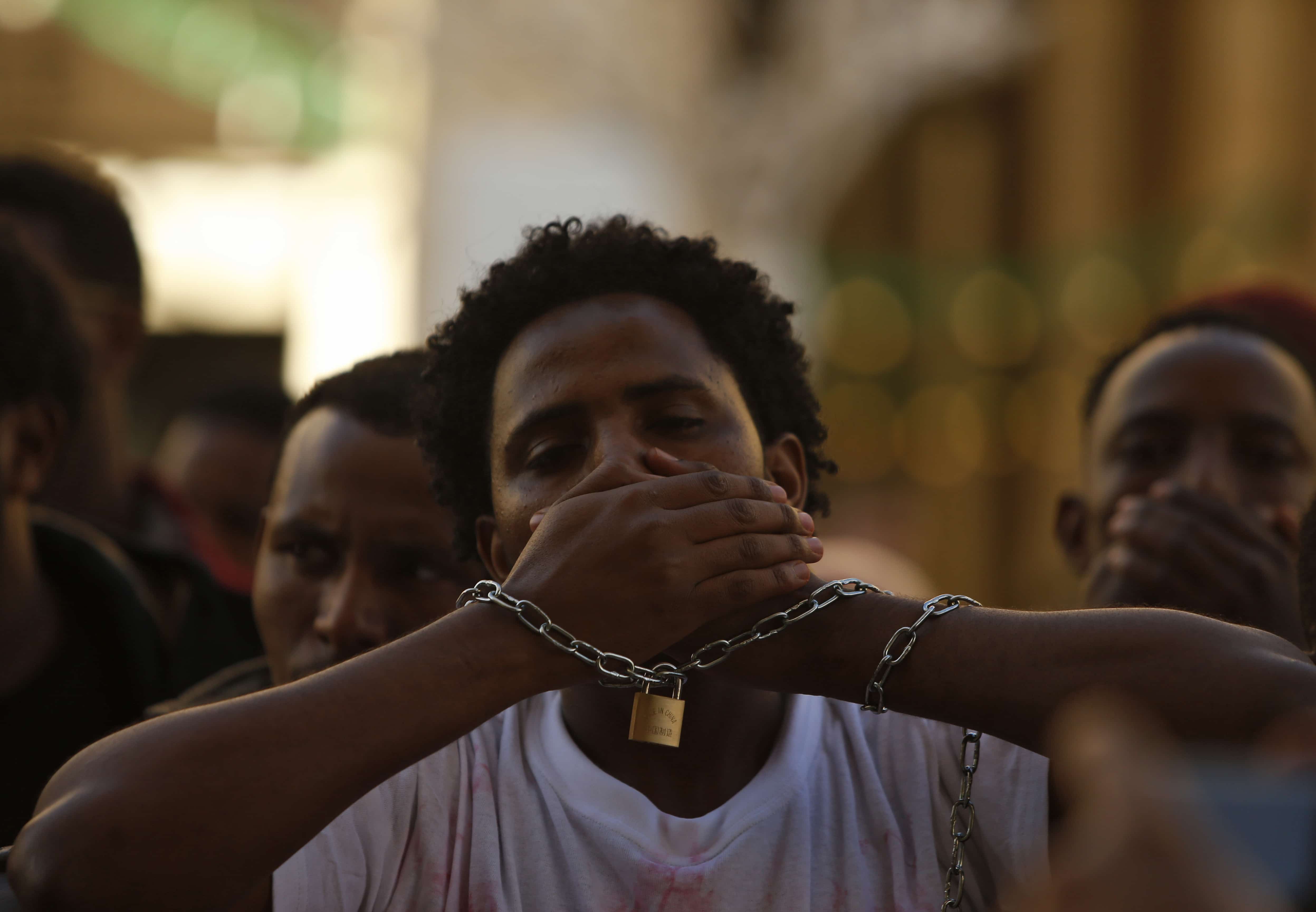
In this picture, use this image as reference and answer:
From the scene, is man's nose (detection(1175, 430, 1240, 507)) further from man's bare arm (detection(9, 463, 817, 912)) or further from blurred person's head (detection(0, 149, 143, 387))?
blurred person's head (detection(0, 149, 143, 387))

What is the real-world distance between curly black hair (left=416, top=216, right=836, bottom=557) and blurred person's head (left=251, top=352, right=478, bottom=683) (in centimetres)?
13

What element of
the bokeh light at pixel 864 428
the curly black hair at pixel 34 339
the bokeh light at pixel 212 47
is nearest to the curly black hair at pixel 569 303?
the curly black hair at pixel 34 339

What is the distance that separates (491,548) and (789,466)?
48cm

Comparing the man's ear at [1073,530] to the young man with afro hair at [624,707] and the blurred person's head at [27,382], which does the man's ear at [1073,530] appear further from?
the blurred person's head at [27,382]

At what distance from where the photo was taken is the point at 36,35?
9883 mm

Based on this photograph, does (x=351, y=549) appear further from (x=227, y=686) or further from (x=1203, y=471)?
(x=1203, y=471)

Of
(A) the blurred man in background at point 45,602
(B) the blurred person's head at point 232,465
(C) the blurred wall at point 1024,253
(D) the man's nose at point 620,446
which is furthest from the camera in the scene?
(C) the blurred wall at point 1024,253

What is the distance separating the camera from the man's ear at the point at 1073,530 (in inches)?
116

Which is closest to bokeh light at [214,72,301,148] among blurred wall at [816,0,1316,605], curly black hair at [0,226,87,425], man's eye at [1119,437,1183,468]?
blurred wall at [816,0,1316,605]

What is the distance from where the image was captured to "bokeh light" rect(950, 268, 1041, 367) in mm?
12281

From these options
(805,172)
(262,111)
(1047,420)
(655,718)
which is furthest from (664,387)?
(1047,420)

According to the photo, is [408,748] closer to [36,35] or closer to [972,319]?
[36,35]

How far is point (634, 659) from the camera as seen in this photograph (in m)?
1.59

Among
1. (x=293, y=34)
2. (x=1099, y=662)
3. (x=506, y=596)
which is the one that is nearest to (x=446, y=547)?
(x=506, y=596)
